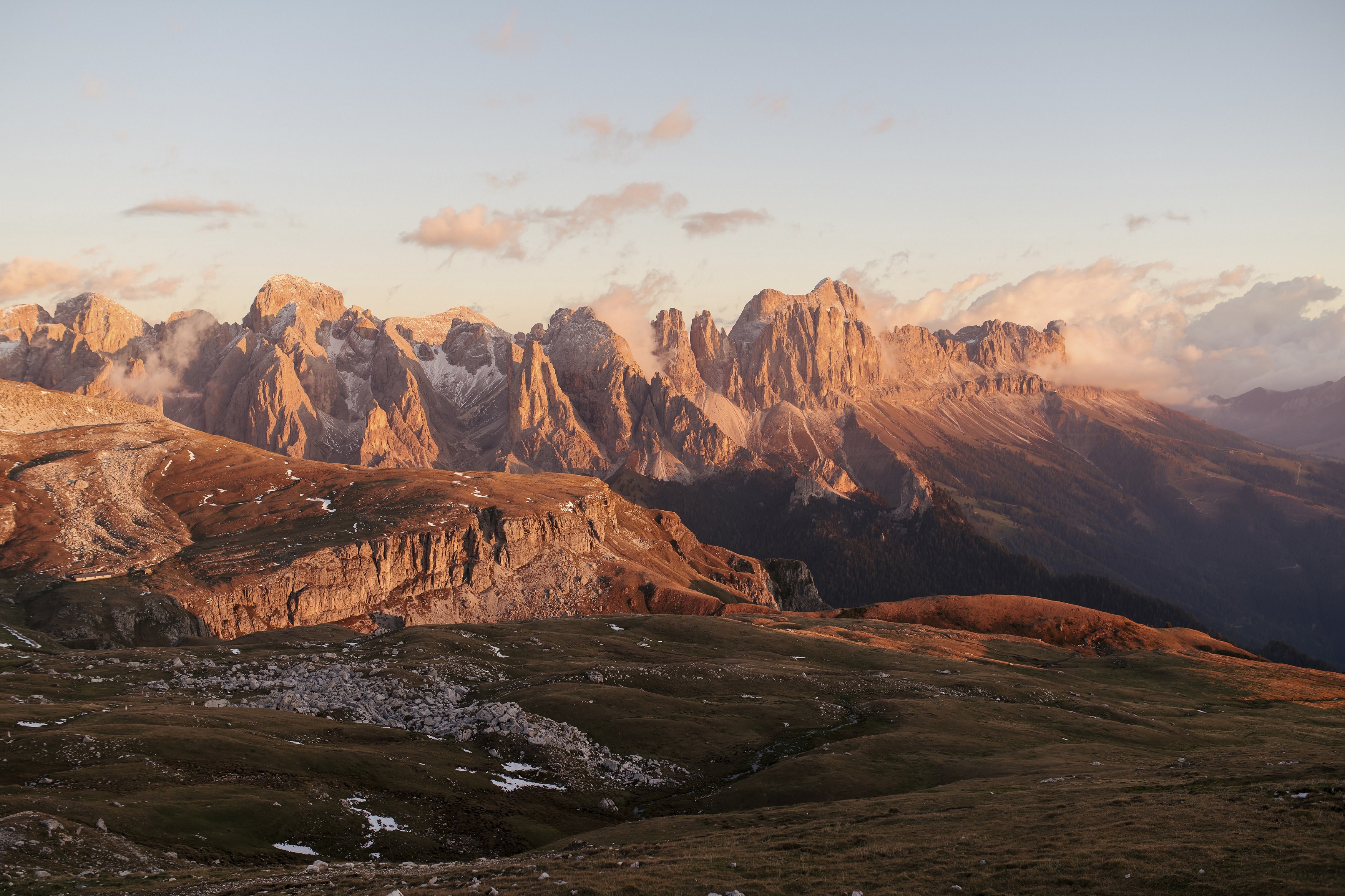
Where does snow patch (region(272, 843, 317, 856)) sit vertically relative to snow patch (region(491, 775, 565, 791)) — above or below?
above

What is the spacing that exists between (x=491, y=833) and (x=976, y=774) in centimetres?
4122

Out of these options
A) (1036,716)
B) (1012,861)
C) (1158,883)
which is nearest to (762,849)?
(1012,861)

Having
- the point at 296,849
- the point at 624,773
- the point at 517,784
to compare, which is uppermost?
the point at 296,849

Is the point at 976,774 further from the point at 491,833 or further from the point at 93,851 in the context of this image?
the point at 93,851

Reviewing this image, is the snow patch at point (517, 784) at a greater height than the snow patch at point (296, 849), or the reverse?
the snow patch at point (296, 849)

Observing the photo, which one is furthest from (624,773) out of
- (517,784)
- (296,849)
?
(296,849)

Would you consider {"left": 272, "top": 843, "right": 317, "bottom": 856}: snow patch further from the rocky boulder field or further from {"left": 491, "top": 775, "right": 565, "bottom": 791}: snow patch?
{"left": 491, "top": 775, "right": 565, "bottom": 791}: snow patch

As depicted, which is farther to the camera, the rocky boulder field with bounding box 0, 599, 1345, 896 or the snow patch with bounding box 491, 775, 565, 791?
the snow patch with bounding box 491, 775, 565, 791

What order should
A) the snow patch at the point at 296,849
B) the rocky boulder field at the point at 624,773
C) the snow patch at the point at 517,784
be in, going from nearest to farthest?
1. the rocky boulder field at the point at 624,773
2. the snow patch at the point at 296,849
3. the snow patch at the point at 517,784

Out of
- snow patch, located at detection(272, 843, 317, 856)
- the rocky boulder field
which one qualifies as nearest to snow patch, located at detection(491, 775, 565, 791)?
the rocky boulder field

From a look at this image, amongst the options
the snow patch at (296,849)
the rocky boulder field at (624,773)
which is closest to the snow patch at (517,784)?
the rocky boulder field at (624,773)

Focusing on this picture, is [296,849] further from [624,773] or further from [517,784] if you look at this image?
[624,773]

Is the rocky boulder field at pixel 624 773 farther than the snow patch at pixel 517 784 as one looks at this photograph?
No

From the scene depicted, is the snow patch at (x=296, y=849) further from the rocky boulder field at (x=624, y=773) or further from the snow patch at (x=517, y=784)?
the snow patch at (x=517, y=784)
